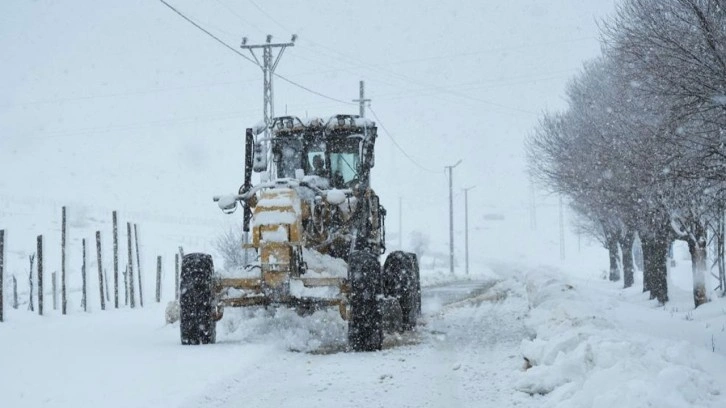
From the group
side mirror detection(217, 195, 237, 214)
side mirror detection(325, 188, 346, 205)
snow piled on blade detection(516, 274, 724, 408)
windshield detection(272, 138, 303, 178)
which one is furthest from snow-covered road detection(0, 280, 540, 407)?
windshield detection(272, 138, 303, 178)

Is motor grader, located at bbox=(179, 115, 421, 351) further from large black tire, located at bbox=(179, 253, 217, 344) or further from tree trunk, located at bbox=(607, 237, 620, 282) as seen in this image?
tree trunk, located at bbox=(607, 237, 620, 282)

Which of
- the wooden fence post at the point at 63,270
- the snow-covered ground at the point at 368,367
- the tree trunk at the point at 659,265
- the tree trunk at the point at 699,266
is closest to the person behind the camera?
the snow-covered ground at the point at 368,367

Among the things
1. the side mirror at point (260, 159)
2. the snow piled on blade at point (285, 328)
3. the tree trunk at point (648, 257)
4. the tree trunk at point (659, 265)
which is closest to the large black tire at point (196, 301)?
the snow piled on blade at point (285, 328)

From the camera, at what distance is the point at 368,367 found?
7.65 meters

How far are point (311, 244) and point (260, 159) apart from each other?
136 centimetres

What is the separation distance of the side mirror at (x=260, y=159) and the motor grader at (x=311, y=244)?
1 cm

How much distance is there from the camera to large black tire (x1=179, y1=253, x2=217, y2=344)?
880cm

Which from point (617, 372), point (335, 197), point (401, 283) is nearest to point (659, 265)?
point (401, 283)

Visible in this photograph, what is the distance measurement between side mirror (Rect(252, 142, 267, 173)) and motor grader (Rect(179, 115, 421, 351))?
0.5 inches

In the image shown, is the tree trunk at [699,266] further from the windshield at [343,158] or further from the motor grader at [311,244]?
the windshield at [343,158]

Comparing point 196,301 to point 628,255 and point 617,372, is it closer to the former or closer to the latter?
point 617,372

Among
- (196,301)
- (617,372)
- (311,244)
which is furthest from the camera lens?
(311,244)

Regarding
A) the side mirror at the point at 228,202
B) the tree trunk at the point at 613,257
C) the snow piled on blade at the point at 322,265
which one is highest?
the side mirror at the point at 228,202

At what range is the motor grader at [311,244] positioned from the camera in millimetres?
8711
